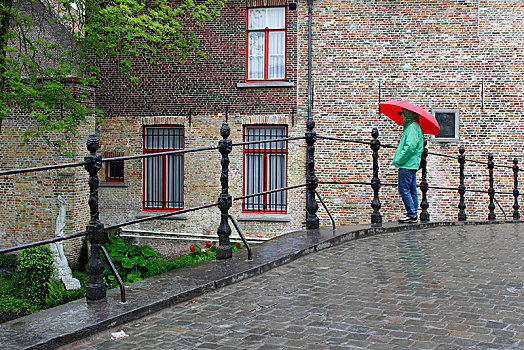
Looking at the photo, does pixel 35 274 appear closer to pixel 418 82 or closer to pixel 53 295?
pixel 53 295

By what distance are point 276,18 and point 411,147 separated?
825cm

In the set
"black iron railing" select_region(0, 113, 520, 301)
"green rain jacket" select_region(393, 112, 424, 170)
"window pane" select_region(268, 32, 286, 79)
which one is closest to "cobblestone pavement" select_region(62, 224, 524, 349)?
"black iron railing" select_region(0, 113, 520, 301)

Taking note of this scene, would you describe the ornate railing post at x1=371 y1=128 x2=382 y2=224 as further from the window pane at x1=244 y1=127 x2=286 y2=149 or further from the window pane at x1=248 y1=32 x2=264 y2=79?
the window pane at x1=248 y1=32 x2=264 y2=79

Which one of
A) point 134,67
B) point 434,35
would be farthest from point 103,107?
point 434,35

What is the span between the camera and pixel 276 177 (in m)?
15.2

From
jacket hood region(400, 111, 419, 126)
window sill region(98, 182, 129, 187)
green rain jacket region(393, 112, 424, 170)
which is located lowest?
window sill region(98, 182, 129, 187)

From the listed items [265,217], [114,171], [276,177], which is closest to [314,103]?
[276,177]

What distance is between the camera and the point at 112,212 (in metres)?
Result: 15.9

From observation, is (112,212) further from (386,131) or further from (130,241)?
(386,131)

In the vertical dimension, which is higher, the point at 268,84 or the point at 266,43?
the point at 266,43

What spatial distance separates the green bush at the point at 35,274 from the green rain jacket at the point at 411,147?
8.00 metres

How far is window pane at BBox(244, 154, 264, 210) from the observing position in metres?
15.2

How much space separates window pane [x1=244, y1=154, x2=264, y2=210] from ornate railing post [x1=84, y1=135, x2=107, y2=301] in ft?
36.3

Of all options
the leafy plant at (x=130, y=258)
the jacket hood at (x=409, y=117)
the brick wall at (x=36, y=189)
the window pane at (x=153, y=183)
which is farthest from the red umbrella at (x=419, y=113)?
the brick wall at (x=36, y=189)
